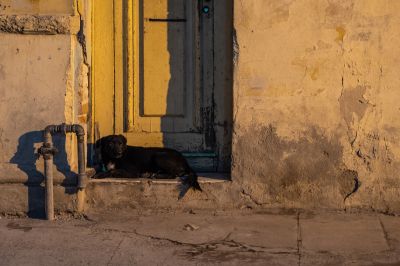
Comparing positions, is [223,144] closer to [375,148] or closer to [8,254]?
[375,148]

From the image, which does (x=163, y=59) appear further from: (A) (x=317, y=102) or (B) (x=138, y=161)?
(A) (x=317, y=102)

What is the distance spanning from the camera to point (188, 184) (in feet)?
23.4

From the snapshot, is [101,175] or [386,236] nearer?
[386,236]

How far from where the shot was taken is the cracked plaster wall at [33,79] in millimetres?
6992

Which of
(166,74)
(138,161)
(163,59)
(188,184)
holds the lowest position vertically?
(188,184)

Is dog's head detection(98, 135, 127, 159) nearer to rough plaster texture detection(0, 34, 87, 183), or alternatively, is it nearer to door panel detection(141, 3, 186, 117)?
door panel detection(141, 3, 186, 117)

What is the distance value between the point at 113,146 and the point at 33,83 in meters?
1.01

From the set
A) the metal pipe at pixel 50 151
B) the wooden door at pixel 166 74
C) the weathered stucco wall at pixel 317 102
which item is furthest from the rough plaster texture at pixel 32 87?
the weathered stucco wall at pixel 317 102

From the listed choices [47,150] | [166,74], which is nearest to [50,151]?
[47,150]

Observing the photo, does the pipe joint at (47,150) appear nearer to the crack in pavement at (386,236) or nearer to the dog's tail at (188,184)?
the dog's tail at (188,184)

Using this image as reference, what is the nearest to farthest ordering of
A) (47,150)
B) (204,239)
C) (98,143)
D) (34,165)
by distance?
(204,239), (47,150), (34,165), (98,143)

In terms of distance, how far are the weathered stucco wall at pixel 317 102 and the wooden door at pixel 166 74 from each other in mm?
580

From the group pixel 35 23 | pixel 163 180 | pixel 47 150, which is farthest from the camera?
pixel 163 180

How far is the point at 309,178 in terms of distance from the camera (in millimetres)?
7148
